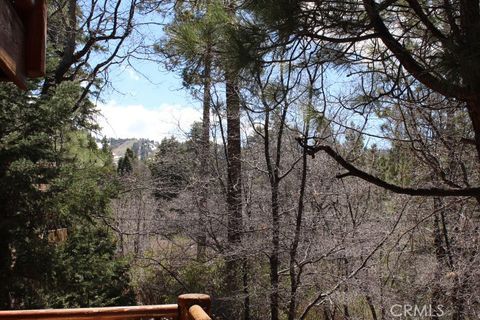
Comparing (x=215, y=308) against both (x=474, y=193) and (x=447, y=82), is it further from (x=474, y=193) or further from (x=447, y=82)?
(x=447, y=82)

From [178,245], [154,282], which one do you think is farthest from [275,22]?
[154,282]

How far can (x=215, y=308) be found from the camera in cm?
661

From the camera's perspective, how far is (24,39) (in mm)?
1362

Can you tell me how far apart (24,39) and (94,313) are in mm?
1242

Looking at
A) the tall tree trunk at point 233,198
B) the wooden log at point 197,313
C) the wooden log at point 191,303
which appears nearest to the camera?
the wooden log at point 197,313

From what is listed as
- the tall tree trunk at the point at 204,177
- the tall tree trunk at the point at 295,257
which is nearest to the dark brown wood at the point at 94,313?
the tall tree trunk at the point at 295,257

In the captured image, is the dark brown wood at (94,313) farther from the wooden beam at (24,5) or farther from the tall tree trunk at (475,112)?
the tall tree trunk at (475,112)

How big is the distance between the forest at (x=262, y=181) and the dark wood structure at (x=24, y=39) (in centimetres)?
99

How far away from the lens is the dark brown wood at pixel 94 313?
2.06 meters

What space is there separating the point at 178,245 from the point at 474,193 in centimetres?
584

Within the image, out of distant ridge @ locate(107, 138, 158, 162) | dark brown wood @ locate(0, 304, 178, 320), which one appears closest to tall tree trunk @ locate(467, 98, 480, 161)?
dark brown wood @ locate(0, 304, 178, 320)

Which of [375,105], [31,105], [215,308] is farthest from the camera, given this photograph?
[215,308]

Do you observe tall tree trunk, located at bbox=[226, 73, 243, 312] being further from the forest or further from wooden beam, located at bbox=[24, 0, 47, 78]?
wooden beam, located at bbox=[24, 0, 47, 78]

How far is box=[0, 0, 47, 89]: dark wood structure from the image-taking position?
1.25 meters
